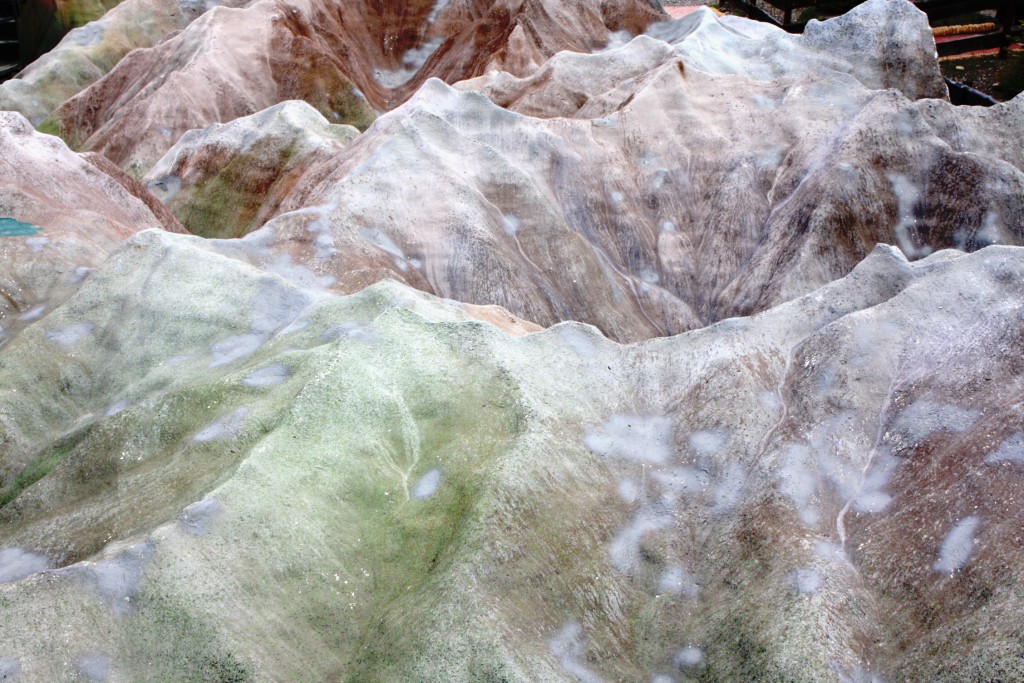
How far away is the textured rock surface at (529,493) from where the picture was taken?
19.9ft

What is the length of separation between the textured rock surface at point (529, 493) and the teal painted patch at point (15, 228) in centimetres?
242

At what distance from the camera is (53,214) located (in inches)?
469

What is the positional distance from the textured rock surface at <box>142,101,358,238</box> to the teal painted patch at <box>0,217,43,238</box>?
14.3 ft

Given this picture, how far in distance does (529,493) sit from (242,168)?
11333mm

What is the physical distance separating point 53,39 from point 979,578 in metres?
31.6

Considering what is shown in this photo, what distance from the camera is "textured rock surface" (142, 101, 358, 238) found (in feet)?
52.3

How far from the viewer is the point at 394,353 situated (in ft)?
26.9

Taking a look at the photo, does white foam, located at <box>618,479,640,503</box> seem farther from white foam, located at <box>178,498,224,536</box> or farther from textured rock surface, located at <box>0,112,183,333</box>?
textured rock surface, located at <box>0,112,183,333</box>

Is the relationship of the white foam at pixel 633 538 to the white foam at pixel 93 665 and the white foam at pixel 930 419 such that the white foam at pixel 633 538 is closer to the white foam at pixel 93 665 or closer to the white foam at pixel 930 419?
the white foam at pixel 930 419

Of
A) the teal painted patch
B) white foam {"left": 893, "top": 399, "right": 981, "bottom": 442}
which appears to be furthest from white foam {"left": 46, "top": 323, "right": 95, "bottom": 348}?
white foam {"left": 893, "top": 399, "right": 981, "bottom": 442}

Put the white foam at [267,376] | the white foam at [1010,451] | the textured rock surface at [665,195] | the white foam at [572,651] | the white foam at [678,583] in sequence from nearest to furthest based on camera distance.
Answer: the white foam at [572,651] < the white foam at [1010,451] < the white foam at [678,583] < the white foam at [267,376] < the textured rock surface at [665,195]

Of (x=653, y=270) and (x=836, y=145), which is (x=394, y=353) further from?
(x=836, y=145)

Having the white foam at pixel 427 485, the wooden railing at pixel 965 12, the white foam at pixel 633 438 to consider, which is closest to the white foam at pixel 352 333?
the white foam at pixel 427 485

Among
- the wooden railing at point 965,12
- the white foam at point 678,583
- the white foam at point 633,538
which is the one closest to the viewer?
the white foam at point 678,583
